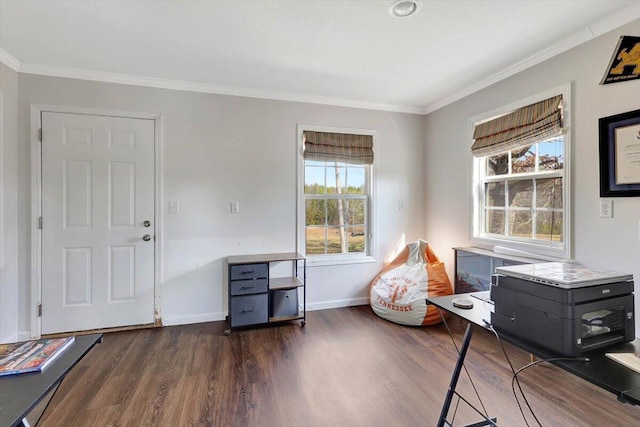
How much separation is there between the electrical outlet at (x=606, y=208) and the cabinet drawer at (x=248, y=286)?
8.88 feet

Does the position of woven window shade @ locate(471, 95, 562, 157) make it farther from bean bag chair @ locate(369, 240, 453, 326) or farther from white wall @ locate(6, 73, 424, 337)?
white wall @ locate(6, 73, 424, 337)

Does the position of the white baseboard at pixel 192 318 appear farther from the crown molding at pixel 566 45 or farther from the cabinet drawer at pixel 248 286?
the crown molding at pixel 566 45

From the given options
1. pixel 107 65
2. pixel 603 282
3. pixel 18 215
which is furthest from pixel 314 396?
pixel 107 65

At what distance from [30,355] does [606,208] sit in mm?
3167

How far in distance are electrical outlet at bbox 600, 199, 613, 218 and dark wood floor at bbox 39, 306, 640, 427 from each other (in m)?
1.14

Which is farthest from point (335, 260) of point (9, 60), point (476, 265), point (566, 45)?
point (9, 60)

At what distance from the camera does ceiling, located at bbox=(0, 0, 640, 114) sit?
6.31ft

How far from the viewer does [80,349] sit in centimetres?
108

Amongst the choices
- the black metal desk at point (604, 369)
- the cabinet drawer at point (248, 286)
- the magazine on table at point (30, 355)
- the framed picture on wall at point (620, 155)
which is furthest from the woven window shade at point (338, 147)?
the magazine on table at point (30, 355)

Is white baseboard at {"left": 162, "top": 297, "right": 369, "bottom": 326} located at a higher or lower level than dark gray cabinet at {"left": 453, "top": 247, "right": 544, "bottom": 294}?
lower

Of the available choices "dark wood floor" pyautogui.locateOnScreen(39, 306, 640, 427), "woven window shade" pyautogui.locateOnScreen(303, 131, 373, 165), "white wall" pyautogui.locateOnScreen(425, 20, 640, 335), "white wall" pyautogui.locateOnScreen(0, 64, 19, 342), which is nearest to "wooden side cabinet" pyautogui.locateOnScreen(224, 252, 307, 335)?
"dark wood floor" pyautogui.locateOnScreen(39, 306, 640, 427)

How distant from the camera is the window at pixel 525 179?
2.41 metres

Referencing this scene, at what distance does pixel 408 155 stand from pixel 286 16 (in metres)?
2.38

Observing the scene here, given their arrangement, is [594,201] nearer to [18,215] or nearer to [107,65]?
[107,65]
